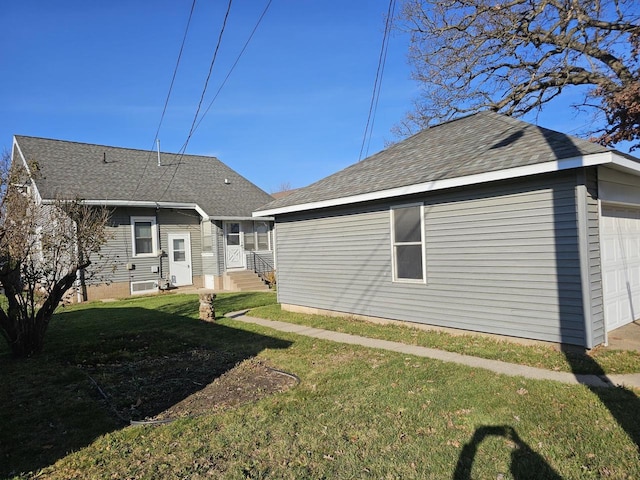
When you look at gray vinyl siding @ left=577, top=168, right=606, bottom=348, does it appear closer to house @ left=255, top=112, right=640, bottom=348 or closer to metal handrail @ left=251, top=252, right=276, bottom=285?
house @ left=255, top=112, right=640, bottom=348

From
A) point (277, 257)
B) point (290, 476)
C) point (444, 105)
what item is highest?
point (444, 105)

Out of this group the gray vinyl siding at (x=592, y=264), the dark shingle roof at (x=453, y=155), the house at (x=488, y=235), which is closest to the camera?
the gray vinyl siding at (x=592, y=264)

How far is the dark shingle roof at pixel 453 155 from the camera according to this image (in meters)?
6.73

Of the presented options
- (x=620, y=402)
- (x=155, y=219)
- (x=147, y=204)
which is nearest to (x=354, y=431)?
(x=620, y=402)

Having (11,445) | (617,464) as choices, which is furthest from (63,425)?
(617,464)

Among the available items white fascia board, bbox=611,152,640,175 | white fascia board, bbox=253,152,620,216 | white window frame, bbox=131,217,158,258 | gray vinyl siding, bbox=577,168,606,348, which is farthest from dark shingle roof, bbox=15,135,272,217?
white fascia board, bbox=611,152,640,175

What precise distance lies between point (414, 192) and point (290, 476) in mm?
5810

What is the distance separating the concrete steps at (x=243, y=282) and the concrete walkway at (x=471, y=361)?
8476mm

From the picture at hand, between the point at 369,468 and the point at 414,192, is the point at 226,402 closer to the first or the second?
the point at 369,468

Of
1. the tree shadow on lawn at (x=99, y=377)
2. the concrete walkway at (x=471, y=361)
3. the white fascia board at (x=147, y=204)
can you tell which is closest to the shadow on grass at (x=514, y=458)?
the concrete walkway at (x=471, y=361)

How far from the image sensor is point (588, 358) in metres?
5.98

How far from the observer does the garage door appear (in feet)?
23.0

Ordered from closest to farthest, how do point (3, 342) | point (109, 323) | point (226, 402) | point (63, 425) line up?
point (63, 425)
point (226, 402)
point (3, 342)
point (109, 323)

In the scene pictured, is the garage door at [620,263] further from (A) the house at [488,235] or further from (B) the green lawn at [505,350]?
(B) the green lawn at [505,350]
